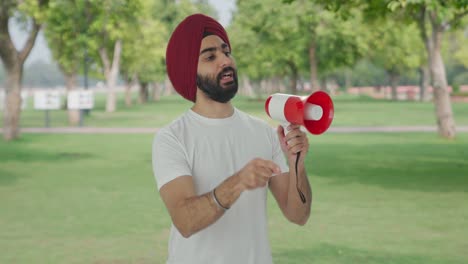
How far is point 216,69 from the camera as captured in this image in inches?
Result: 119

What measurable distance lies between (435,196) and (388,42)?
64.6 meters

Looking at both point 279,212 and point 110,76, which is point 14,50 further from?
point 110,76

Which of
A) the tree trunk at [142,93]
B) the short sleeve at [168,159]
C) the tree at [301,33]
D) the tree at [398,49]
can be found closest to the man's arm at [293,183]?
the short sleeve at [168,159]

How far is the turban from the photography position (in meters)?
3.03

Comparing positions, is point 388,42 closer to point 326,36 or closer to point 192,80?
→ point 326,36

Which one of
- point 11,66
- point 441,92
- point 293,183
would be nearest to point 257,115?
point 441,92

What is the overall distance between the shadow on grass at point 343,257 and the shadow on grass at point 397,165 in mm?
5206

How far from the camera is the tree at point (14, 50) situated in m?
24.4

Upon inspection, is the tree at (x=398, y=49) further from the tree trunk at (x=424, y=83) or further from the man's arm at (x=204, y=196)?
the man's arm at (x=204, y=196)

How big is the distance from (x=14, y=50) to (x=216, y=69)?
2295 centimetres

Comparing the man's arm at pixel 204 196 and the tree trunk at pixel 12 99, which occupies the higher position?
the man's arm at pixel 204 196

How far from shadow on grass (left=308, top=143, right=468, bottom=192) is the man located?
1062cm

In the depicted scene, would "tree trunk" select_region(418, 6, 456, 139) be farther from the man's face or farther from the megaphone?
the megaphone

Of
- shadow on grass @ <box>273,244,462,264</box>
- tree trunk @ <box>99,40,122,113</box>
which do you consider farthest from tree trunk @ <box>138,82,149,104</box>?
shadow on grass @ <box>273,244,462,264</box>
